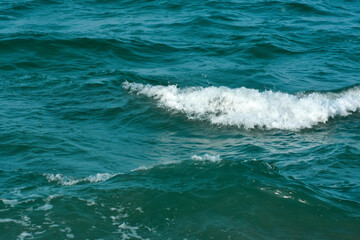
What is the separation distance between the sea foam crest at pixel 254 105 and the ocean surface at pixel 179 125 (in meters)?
0.04

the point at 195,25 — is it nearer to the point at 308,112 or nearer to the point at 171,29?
the point at 171,29

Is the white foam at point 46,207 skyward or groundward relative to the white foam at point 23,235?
skyward

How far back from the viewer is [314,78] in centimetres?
1314

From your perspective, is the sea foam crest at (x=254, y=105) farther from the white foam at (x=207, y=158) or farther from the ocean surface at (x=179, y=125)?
the white foam at (x=207, y=158)

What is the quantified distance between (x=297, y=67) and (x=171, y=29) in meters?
5.20

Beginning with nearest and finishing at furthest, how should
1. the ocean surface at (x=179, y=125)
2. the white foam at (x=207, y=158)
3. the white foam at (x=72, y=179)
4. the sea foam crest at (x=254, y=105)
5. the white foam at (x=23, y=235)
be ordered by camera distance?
the white foam at (x=23, y=235) < the ocean surface at (x=179, y=125) < the white foam at (x=72, y=179) < the white foam at (x=207, y=158) < the sea foam crest at (x=254, y=105)

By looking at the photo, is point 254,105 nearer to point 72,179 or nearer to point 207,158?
point 207,158

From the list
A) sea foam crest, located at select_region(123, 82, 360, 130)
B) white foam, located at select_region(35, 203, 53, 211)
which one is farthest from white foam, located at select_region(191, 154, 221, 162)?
white foam, located at select_region(35, 203, 53, 211)

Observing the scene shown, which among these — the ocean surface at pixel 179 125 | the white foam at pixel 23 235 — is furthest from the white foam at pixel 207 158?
the white foam at pixel 23 235

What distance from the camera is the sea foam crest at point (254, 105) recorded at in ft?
33.7

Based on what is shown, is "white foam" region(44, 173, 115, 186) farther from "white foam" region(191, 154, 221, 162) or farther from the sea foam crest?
the sea foam crest

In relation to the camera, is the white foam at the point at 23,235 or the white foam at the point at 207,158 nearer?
the white foam at the point at 23,235

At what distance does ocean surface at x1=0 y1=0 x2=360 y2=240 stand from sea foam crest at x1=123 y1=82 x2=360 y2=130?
0.04m

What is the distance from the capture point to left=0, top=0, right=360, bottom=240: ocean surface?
6695 mm
